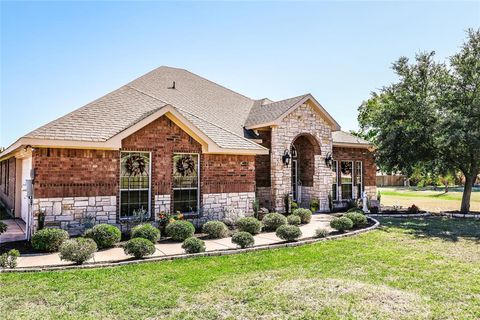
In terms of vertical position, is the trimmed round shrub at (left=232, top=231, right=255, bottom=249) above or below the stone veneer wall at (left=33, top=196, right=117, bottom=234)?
below

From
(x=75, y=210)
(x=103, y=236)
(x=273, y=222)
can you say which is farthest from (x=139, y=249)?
(x=273, y=222)

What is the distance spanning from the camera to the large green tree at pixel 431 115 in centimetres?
1625

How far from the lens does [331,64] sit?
16.3 m

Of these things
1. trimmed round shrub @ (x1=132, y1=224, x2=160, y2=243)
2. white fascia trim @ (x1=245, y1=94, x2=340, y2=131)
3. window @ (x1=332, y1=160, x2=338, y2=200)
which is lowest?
trimmed round shrub @ (x1=132, y1=224, x2=160, y2=243)

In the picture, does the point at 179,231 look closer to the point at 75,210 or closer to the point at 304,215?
the point at 75,210

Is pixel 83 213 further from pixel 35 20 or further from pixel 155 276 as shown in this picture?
pixel 35 20

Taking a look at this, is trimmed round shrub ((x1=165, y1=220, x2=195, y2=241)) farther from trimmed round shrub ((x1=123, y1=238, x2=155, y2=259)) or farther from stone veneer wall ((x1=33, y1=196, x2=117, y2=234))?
trimmed round shrub ((x1=123, y1=238, x2=155, y2=259))

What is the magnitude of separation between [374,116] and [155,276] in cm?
1566

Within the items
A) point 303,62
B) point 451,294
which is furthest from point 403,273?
point 303,62

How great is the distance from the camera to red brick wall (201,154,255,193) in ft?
41.9

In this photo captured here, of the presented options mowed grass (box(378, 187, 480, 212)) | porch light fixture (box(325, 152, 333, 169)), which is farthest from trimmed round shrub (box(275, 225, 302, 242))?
mowed grass (box(378, 187, 480, 212))

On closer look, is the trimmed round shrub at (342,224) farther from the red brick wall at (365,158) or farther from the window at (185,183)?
the red brick wall at (365,158)

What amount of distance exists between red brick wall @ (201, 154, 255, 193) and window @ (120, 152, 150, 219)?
2.07m

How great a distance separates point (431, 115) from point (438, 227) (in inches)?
242
